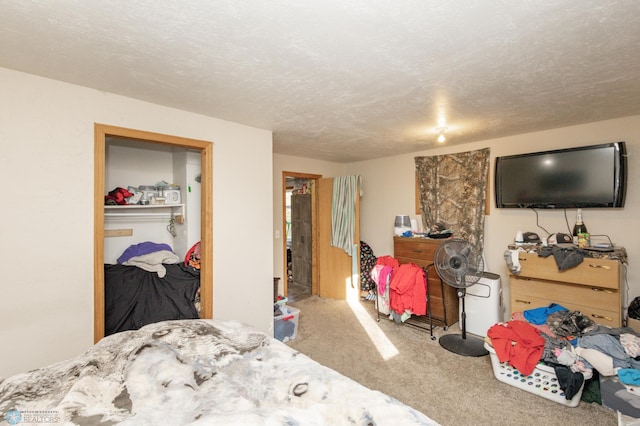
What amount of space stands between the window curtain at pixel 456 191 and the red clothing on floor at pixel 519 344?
1458mm

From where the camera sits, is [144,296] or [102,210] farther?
[144,296]

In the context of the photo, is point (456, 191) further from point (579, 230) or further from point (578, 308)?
point (578, 308)

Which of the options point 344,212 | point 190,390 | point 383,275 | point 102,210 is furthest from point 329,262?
point 190,390

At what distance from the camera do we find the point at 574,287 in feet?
8.89

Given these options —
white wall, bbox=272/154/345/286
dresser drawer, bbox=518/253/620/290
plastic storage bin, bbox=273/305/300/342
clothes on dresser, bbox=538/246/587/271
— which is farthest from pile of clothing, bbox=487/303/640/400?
white wall, bbox=272/154/345/286

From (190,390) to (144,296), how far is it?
1.65 meters

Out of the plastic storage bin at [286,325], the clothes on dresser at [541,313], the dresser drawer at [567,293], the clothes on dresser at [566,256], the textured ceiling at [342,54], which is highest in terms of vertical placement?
the textured ceiling at [342,54]

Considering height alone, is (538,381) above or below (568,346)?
below

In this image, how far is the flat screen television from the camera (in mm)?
2732

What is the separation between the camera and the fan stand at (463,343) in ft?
9.48

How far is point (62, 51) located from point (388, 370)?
3.24 metres

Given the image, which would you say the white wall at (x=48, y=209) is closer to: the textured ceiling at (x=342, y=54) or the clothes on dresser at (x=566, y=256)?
the textured ceiling at (x=342, y=54)

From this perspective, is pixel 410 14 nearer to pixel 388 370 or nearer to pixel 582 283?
pixel 388 370

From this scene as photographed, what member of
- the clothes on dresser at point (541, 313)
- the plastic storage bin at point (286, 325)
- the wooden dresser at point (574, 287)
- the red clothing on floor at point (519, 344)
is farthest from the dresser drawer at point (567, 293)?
the plastic storage bin at point (286, 325)
